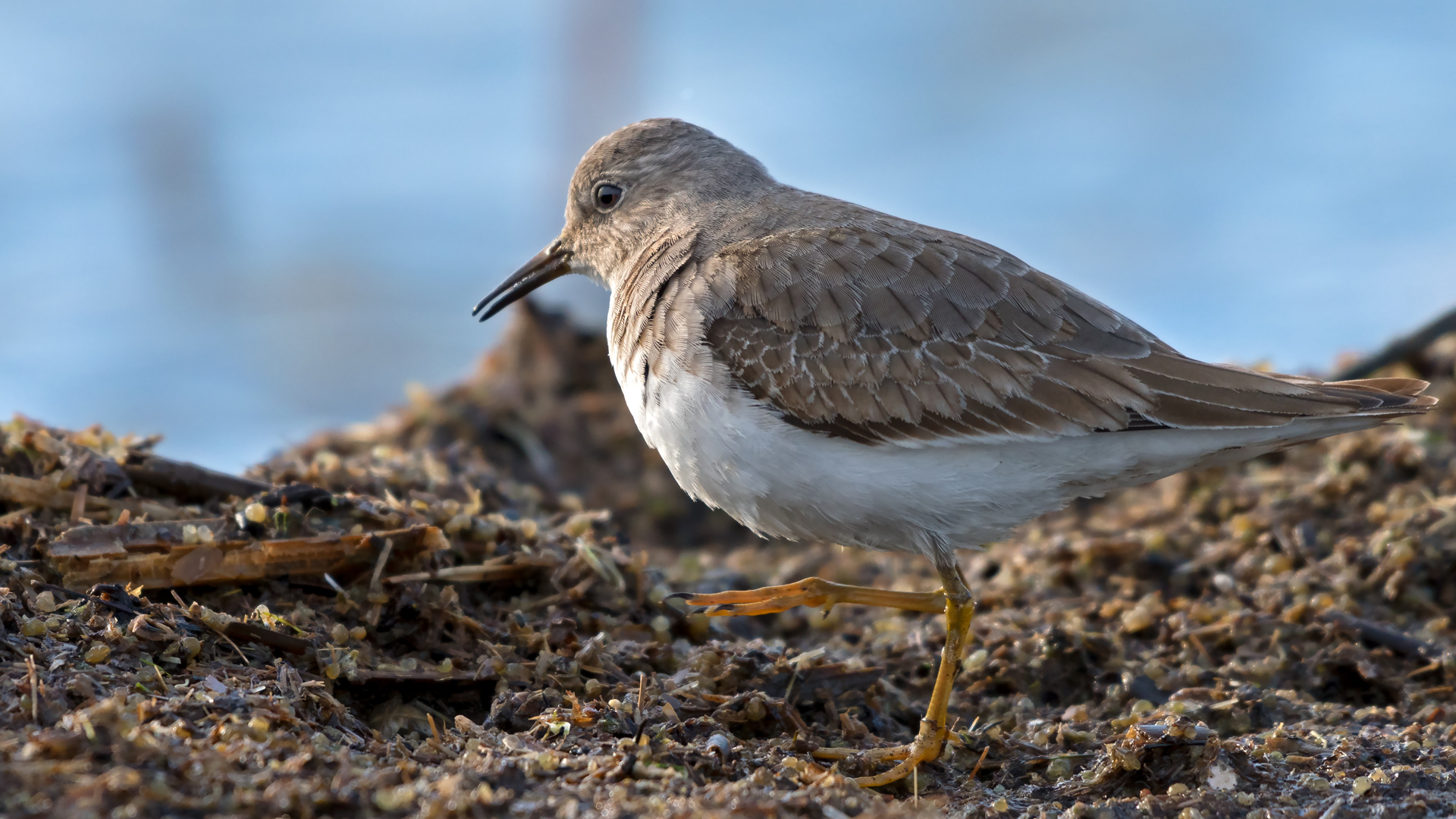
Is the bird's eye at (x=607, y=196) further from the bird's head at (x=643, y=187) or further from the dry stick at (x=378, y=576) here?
the dry stick at (x=378, y=576)

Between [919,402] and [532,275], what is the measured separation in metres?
2.77

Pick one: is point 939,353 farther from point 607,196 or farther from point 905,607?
point 607,196

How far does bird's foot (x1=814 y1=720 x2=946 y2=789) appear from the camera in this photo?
4.44 meters

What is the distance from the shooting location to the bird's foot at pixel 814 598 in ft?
17.6

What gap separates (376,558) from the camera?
202 inches

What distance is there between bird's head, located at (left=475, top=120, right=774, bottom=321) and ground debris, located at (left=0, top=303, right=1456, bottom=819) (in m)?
1.40

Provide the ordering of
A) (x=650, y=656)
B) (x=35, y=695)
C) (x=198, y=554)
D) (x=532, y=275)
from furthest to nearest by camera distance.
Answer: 1. (x=532, y=275)
2. (x=650, y=656)
3. (x=198, y=554)
4. (x=35, y=695)

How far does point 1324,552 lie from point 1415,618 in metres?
0.60

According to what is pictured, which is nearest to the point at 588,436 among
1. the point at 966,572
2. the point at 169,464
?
the point at 966,572

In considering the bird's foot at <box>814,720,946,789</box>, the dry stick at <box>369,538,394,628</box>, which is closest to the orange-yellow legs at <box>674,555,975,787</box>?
the bird's foot at <box>814,720,946,789</box>

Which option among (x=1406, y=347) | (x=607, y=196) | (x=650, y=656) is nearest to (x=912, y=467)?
(x=650, y=656)

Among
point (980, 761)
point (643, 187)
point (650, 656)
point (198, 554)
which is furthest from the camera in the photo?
point (643, 187)

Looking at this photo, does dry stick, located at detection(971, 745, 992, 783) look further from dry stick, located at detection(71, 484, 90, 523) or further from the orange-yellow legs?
dry stick, located at detection(71, 484, 90, 523)

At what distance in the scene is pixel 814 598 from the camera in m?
5.38
